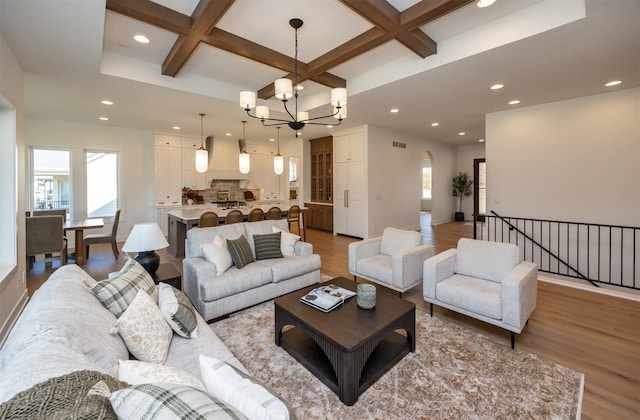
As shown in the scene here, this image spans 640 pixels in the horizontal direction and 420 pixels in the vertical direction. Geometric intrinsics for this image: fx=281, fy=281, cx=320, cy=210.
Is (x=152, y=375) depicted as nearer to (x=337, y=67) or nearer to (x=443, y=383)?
(x=443, y=383)

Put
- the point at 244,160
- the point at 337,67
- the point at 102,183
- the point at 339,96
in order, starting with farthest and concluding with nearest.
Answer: the point at 102,183 < the point at 244,160 < the point at 337,67 < the point at 339,96

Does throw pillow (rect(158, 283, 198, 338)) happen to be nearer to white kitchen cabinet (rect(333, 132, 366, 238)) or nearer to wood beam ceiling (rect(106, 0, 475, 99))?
wood beam ceiling (rect(106, 0, 475, 99))

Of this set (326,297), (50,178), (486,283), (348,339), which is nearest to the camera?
(348,339)

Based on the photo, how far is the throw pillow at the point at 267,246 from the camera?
352cm

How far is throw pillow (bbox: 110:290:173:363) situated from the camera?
1472 mm

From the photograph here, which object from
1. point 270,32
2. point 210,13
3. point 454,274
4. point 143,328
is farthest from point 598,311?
point 210,13

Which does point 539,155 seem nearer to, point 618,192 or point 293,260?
point 618,192

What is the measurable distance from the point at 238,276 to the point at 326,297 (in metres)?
1.07

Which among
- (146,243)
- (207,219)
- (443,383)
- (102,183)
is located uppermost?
(102,183)

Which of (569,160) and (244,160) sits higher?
(244,160)

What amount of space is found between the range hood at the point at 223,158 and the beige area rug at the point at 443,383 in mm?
6194

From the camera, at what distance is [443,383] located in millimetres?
1975

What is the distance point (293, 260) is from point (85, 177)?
604 centimetres

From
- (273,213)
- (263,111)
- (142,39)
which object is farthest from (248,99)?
(273,213)
